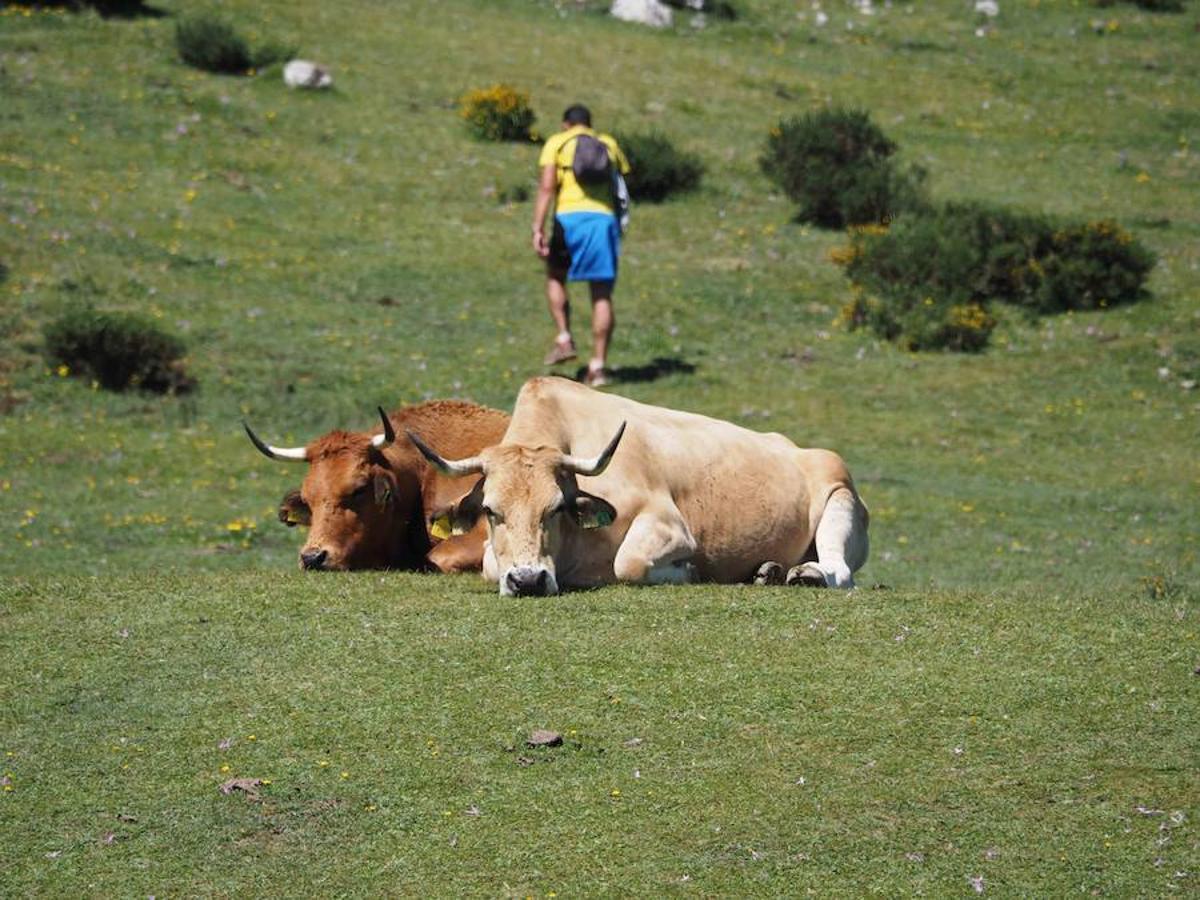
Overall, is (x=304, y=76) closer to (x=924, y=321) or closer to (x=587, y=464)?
(x=924, y=321)

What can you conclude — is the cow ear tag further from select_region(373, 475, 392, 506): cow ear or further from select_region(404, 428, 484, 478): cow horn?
select_region(373, 475, 392, 506): cow ear

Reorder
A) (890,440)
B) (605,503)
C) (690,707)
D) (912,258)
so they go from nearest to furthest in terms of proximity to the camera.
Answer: (690,707) → (605,503) → (890,440) → (912,258)

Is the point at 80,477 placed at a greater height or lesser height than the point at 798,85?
lesser

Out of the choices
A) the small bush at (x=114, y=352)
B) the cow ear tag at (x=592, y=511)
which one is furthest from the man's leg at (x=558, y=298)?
the cow ear tag at (x=592, y=511)

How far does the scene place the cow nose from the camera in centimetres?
1256

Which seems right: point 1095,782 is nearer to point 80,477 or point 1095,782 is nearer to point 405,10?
point 80,477

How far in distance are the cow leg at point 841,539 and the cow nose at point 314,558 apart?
10.2 feet

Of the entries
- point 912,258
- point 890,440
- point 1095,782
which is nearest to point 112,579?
point 1095,782

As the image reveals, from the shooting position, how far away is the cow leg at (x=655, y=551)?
38.7 feet

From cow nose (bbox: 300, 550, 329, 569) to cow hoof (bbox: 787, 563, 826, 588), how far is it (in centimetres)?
309

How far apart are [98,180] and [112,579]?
1630 centimetres

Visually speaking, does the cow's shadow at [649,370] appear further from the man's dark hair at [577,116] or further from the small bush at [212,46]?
the small bush at [212,46]

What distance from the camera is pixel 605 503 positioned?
37.9 ft

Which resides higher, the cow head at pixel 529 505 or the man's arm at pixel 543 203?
the man's arm at pixel 543 203
